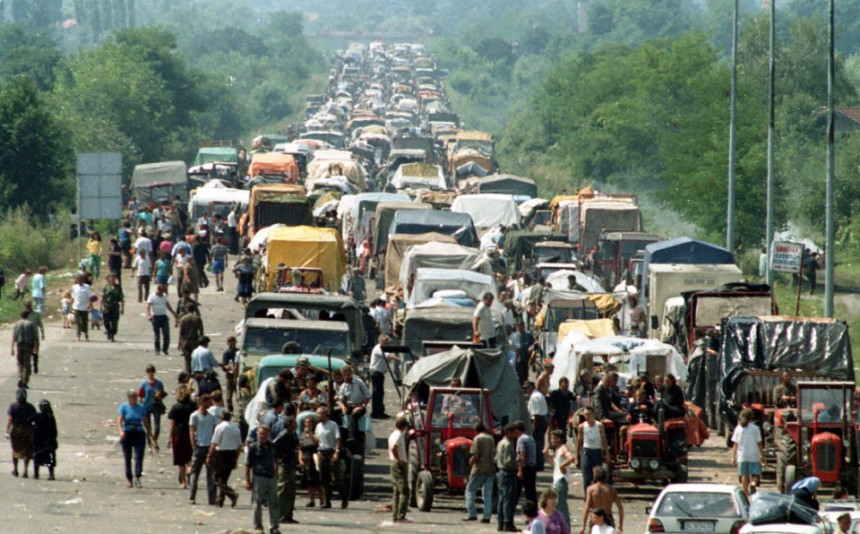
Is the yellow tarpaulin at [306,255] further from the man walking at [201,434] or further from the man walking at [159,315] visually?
the man walking at [201,434]

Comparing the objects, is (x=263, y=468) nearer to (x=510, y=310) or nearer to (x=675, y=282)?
(x=510, y=310)

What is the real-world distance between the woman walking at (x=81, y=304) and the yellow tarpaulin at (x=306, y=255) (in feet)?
13.8

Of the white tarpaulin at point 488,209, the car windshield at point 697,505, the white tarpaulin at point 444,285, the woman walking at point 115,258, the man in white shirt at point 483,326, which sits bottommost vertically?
the car windshield at point 697,505

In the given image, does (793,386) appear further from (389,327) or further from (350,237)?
(350,237)

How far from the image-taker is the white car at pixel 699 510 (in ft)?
58.5

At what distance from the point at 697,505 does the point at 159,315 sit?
1510 centimetres

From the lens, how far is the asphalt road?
19.0m

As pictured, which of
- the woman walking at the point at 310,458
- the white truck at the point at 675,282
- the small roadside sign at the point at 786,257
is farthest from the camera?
the small roadside sign at the point at 786,257

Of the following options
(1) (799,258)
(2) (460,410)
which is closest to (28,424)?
(2) (460,410)

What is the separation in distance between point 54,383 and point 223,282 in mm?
12715

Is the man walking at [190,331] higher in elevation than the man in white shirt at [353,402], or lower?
higher

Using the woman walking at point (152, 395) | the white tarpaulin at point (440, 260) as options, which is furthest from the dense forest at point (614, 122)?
the woman walking at point (152, 395)

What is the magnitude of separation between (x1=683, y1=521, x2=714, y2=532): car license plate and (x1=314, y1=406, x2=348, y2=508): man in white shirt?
484cm

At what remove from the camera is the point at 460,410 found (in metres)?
21.4
